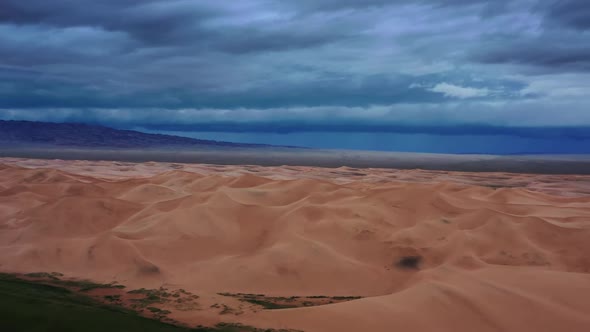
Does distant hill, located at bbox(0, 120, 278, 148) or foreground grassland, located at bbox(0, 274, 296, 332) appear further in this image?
distant hill, located at bbox(0, 120, 278, 148)

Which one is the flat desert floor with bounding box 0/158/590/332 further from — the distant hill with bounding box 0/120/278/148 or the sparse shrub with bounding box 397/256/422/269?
the distant hill with bounding box 0/120/278/148

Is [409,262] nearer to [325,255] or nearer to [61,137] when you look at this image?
[325,255]

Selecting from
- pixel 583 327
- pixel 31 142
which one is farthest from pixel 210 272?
pixel 31 142

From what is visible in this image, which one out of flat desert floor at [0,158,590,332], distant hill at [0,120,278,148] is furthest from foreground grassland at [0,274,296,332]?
distant hill at [0,120,278,148]

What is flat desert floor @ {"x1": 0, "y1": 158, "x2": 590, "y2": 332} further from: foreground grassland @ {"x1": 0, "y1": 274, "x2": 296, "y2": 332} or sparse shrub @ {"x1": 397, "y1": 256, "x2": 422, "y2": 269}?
foreground grassland @ {"x1": 0, "y1": 274, "x2": 296, "y2": 332}

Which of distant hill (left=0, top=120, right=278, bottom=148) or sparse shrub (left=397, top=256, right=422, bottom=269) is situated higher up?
distant hill (left=0, top=120, right=278, bottom=148)

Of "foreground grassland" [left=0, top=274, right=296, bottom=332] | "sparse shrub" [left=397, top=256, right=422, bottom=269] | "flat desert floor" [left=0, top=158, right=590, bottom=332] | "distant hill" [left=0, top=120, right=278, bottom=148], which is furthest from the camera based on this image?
"distant hill" [left=0, top=120, right=278, bottom=148]

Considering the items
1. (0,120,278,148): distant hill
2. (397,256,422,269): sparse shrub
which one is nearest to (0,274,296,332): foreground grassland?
(397,256,422,269): sparse shrub

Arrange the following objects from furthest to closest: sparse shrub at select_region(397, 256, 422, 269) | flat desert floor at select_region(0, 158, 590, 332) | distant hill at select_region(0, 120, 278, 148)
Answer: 1. distant hill at select_region(0, 120, 278, 148)
2. sparse shrub at select_region(397, 256, 422, 269)
3. flat desert floor at select_region(0, 158, 590, 332)
